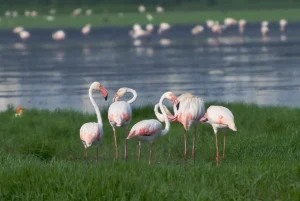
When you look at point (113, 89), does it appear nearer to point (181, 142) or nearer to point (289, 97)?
point (289, 97)

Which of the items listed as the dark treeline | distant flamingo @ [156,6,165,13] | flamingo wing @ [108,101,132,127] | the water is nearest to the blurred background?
→ the water

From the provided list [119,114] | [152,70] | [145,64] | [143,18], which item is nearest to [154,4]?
[143,18]

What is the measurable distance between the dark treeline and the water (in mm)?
35085

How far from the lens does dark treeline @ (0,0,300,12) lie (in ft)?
273

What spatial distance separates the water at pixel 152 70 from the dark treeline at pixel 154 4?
35085mm

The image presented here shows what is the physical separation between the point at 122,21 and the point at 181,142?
5761 centimetres

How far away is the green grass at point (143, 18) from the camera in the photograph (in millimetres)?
69562

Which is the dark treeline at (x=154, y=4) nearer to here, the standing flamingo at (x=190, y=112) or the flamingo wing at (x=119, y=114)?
the flamingo wing at (x=119, y=114)

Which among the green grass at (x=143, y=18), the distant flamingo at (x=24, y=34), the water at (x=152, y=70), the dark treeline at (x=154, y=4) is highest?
the dark treeline at (x=154, y=4)

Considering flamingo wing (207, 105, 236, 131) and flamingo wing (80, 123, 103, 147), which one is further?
flamingo wing (207, 105, 236, 131)

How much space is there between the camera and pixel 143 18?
241ft

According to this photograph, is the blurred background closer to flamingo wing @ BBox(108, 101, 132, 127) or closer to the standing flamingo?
flamingo wing @ BBox(108, 101, 132, 127)

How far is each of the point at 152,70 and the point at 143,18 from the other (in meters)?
43.8

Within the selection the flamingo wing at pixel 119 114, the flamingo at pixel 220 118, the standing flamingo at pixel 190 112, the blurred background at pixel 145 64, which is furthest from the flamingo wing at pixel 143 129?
the blurred background at pixel 145 64
